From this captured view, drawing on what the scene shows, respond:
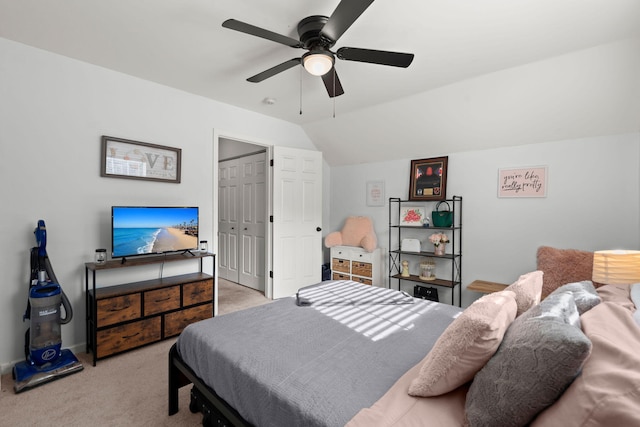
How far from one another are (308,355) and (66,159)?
8.87ft

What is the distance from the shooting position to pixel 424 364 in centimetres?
119

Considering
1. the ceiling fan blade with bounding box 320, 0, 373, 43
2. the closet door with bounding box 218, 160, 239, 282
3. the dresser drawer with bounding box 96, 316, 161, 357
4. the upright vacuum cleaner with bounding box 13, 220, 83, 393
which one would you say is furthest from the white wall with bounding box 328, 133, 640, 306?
the upright vacuum cleaner with bounding box 13, 220, 83, 393

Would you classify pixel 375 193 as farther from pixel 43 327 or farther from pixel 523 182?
pixel 43 327

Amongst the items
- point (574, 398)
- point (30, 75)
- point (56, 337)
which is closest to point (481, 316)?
point (574, 398)

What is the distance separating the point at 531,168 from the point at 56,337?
465 centimetres

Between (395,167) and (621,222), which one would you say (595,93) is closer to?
(621,222)

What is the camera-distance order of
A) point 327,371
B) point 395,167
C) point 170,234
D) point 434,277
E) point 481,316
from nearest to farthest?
point 481,316
point 327,371
point 170,234
point 434,277
point 395,167

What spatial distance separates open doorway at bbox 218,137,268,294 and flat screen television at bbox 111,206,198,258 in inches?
50.9

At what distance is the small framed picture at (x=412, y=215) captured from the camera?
410 cm

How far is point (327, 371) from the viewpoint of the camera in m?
1.31

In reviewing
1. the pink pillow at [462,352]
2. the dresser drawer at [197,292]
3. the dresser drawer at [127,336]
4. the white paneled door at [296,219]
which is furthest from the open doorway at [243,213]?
the pink pillow at [462,352]

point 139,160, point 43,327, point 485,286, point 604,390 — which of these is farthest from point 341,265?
point 604,390

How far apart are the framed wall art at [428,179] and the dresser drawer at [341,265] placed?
1.32m

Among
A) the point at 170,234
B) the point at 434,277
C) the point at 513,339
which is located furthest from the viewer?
the point at 434,277
